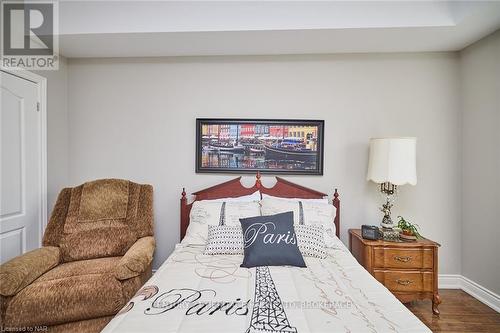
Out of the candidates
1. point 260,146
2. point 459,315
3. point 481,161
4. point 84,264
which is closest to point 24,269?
point 84,264

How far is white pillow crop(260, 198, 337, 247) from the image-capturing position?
2115mm

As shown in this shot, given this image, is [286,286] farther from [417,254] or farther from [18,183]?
[18,183]

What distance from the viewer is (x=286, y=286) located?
4.61 ft

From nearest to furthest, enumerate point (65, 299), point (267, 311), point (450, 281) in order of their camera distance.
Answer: point (267, 311) < point (65, 299) < point (450, 281)

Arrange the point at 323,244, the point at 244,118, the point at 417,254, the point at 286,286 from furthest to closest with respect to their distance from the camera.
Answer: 1. the point at 244,118
2. the point at 417,254
3. the point at 323,244
4. the point at 286,286

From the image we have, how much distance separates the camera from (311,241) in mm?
1877

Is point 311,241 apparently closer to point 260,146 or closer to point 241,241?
point 241,241

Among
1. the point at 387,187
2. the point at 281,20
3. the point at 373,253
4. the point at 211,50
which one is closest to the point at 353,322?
the point at 373,253

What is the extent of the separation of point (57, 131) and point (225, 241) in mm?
2215

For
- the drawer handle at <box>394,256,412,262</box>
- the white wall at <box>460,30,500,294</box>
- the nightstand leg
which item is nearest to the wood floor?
the nightstand leg

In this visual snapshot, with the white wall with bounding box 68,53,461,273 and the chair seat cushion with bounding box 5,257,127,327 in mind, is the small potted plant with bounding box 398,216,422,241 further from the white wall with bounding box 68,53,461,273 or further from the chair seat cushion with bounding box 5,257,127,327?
the chair seat cushion with bounding box 5,257,127,327

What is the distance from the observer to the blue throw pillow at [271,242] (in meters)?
1.68

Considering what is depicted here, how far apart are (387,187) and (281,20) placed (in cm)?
187

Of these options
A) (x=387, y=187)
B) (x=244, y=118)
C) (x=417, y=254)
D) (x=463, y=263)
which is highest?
(x=244, y=118)
